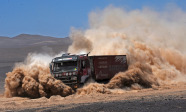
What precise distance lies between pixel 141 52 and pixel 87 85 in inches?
413

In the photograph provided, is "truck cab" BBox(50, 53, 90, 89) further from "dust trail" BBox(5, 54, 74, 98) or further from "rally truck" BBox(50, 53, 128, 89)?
"dust trail" BBox(5, 54, 74, 98)

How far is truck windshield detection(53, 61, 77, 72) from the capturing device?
2111 centimetres

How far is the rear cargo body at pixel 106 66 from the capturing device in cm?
2241

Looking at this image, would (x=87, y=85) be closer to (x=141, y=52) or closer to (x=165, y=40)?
(x=141, y=52)

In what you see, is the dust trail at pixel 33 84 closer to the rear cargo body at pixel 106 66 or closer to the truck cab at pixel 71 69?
the truck cab at pixel 71 69

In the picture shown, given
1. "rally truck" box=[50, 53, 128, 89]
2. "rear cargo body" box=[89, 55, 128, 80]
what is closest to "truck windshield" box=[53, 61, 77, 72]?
"rally truck" box=[50, 53, 128, 89]

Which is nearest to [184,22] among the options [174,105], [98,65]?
[98,65]

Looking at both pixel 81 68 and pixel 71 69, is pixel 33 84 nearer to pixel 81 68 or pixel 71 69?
pixel 71 69

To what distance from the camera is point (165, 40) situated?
37.2 m

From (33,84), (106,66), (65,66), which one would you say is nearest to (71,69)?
(65,66)

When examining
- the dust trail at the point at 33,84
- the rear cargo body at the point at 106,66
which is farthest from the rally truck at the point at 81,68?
the dust trail at the point at 33,84

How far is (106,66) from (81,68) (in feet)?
8.06

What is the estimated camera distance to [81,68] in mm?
21172

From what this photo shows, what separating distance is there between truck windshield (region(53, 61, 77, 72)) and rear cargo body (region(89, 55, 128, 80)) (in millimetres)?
1546
